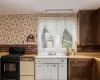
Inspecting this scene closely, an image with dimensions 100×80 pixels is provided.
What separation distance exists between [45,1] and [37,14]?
145 centimetres

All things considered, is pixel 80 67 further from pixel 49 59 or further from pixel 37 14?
pixel 37 14

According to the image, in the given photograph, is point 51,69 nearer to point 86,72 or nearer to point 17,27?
point 86,72

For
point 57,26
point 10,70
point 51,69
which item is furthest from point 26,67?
point 57,26

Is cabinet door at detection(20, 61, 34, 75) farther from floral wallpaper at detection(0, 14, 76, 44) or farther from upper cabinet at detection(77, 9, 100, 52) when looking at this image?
upper cabinet at detection(77, 9, 100, 52)

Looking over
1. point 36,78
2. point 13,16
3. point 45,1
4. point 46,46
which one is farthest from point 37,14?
point 36,78

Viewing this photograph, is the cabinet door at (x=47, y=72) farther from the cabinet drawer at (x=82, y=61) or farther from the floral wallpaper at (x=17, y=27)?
the floral wallpaper at (x=17, y=27)

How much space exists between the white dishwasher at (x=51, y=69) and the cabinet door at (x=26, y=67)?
14 centimetres

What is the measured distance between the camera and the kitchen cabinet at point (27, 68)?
441cm

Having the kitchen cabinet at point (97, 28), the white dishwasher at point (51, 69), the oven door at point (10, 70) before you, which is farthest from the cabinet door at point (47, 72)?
the kitchen cabinet at point (97, 28)

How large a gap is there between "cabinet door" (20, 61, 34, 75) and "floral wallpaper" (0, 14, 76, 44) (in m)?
0.87

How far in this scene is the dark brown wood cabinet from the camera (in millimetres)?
4371

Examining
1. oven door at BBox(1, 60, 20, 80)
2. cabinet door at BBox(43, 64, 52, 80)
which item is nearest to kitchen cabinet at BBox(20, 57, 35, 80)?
oven door at BBox(1, 60, 20, 80)

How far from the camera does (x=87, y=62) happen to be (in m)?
4.37

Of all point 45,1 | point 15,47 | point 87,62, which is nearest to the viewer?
point 45,1
